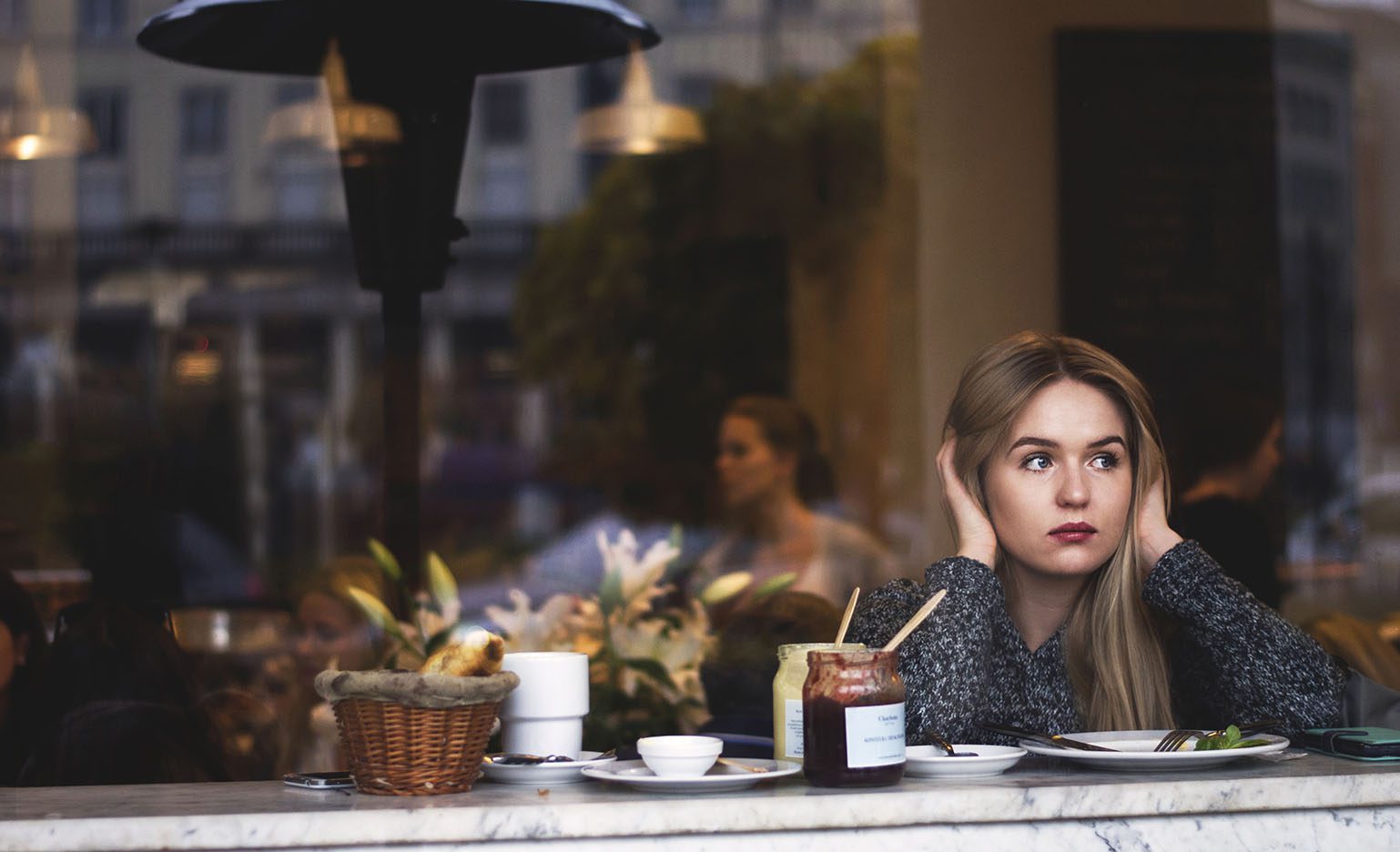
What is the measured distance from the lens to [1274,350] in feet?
12.2

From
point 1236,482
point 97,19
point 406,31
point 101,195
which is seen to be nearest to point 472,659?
point 406,31

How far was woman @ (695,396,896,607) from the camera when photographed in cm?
444

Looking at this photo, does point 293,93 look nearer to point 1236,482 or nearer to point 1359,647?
point 1236,482

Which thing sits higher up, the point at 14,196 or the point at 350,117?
the point at 14,196

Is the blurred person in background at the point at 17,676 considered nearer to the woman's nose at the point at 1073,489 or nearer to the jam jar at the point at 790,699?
the jam jar at the point at 790,699

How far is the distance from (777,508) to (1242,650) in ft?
9.42

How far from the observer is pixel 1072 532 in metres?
1.90

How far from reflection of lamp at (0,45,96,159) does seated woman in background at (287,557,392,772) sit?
1.81 meters

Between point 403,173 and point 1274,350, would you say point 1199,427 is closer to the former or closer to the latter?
point 1274,350

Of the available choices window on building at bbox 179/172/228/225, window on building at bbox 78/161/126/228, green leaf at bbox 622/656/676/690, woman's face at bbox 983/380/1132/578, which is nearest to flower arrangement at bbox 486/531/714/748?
green leaf at bbox 622/656/676/690

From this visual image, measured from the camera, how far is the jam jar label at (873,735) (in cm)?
147

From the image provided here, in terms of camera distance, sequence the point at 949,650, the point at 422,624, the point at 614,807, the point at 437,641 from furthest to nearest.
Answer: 1. the point at 422,624
2. the point at 437,641
3. the point at 949,650
4. the point at 614,807

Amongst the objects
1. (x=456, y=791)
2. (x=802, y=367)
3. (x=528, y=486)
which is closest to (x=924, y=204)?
(x=802, y=367)

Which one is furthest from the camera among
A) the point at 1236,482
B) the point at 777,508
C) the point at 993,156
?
the point at 777,508
